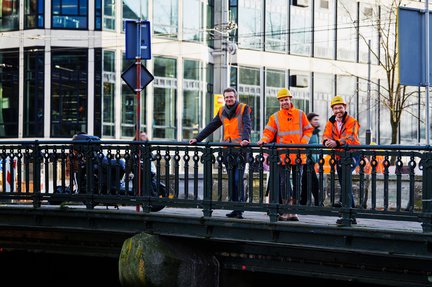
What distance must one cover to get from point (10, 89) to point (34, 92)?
4.01ft

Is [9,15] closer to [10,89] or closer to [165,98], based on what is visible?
[10,89]

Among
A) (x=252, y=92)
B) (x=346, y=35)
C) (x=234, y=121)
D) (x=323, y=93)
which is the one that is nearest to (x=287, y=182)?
(x=234, y=121)

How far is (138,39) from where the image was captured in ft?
46.4

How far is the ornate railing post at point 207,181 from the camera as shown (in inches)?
466

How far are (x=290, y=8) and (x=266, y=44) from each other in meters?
2.69

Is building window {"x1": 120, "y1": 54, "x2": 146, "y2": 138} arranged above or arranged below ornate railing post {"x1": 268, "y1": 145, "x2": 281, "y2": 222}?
above

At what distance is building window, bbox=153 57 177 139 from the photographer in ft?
130

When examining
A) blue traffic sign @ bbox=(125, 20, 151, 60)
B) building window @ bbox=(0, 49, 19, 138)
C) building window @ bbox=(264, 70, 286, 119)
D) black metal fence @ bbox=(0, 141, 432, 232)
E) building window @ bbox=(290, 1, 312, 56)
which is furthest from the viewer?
building window @ bbox=(290, 1, 312, 56)

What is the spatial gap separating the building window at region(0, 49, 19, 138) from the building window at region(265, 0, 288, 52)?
12908mm

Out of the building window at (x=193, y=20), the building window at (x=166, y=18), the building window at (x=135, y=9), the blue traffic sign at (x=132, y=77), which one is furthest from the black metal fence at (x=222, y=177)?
the building window at (x=193, y=20)

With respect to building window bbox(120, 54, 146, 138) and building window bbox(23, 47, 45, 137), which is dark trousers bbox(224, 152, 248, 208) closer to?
building window bbox(23, 47, 45, 137)

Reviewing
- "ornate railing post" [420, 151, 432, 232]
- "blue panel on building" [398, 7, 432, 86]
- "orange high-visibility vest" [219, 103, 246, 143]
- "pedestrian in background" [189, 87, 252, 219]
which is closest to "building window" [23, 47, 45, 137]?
"pedestrian in background" [189, 87, 252, 219]

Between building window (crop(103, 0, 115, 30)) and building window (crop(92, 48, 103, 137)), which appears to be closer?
building window (crop(92, 48, 103, 137))

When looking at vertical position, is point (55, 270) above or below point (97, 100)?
below
